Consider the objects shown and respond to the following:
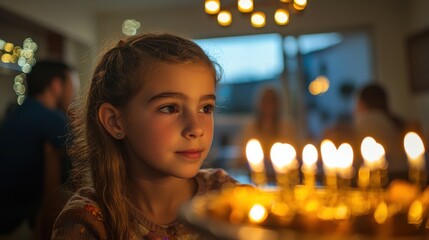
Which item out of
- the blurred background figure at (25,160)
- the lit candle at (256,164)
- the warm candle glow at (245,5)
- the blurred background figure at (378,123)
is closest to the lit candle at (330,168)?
the lit candle at (256,164)

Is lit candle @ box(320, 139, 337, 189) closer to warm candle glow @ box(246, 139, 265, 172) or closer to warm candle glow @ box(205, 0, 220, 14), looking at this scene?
warm candle glow @ box(246, 139, 265, 172)

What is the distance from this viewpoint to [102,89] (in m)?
1.27

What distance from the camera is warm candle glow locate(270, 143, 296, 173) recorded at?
0.90m

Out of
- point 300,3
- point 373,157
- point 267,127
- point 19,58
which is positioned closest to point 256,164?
point 373,157

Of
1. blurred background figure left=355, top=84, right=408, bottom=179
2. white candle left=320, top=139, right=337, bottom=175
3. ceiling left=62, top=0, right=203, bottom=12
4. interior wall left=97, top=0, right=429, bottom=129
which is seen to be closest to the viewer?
white candle left=320, top=139, right=337, bottom=175

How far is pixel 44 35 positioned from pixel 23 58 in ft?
2.24

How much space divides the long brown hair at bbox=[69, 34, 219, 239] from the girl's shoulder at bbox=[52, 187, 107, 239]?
0.10ft

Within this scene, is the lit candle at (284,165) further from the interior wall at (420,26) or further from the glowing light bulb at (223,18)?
the interior wall at (420,26)

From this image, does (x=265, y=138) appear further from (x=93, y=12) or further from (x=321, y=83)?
(x=93, y=12)

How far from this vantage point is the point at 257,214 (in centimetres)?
59

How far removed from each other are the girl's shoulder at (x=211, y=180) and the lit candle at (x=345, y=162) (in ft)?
1.06

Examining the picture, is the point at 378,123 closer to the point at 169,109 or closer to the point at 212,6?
the point at 212,6

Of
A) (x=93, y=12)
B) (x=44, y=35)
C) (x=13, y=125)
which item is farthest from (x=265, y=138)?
(x=93, y=12)

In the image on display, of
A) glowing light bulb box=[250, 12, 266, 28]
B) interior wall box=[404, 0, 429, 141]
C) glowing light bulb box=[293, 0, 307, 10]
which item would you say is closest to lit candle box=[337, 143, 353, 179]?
glowing light bulb box=[293, 0, 307, 10]
